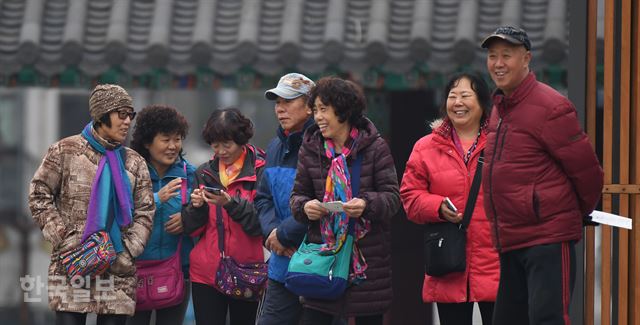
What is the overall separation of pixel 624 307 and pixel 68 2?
5834mm

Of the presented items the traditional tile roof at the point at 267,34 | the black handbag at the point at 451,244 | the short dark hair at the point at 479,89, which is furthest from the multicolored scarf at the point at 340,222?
the traditional tile roof at the point at 267,34

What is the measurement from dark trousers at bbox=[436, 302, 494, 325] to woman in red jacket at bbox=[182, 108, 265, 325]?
1374 millimetres

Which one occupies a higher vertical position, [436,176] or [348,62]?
[348,62]

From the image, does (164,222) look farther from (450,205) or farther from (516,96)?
(516,96)

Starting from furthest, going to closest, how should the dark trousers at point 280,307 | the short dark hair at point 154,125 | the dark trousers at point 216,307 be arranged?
the short dark hair at point 154,125 < the dark trousers at point 216,307 < the dark trousers at point 280,307

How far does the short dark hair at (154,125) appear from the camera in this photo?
27.6 feet

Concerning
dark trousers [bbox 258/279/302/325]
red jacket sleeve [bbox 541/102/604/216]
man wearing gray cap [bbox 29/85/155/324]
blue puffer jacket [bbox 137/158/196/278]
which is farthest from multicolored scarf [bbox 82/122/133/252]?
red jacket sleeve [bbox 541/102/604/216]

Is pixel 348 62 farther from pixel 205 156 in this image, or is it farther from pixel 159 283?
pixel 159 283

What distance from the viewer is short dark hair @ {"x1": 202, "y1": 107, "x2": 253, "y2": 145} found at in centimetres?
817

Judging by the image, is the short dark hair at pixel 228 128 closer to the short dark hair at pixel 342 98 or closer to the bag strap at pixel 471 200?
the short dark hair at pixel 342 98

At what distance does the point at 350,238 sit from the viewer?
718cm

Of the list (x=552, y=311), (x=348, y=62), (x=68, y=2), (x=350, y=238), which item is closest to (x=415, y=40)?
(x=348, y=62)

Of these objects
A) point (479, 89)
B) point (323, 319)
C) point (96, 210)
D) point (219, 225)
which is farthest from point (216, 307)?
point (479, 89)

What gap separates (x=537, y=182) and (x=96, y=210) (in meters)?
2.54
